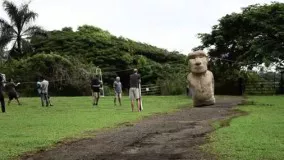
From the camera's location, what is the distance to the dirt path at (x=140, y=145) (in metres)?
10.4

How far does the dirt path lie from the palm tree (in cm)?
4118

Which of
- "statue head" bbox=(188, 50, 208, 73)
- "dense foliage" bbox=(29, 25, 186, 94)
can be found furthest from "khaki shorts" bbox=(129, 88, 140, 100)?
"dense foliage" bbox=(29, 25, 186, 94)

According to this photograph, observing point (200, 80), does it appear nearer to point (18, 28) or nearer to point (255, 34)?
point (255, 34)

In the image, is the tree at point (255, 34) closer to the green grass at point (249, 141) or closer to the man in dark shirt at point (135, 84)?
the man in dark shirt at point (135, 84)

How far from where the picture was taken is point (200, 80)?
71.7 feet

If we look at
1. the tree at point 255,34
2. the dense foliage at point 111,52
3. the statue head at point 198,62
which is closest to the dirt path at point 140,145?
the statue head at point 198,62

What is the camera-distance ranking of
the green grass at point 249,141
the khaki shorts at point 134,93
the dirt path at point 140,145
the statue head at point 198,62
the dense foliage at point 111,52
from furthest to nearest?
the dense foliage at point 111,52
the khaki shorts at point 134,93
the statue head at point 198,62
the dirt path at point 140,145
the green grass at point 249,141

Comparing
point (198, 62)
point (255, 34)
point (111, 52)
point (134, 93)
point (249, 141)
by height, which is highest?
point (111, 52)

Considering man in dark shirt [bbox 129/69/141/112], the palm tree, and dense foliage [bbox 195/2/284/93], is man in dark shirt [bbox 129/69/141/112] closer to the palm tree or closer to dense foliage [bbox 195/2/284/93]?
dense foliage [bbox 195/2/284/93]

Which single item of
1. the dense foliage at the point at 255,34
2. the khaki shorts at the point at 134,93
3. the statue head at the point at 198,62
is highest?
the dense foliage at the point at 255,34

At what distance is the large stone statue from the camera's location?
21.3 metres

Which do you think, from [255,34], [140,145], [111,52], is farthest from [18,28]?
[140,145]

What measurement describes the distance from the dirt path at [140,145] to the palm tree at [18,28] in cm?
4118

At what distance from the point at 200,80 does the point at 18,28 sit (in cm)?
3742
